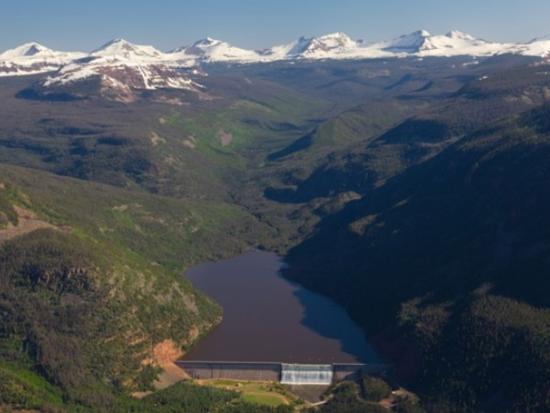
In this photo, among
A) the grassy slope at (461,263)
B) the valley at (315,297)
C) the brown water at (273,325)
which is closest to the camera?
the valley at (315,297)

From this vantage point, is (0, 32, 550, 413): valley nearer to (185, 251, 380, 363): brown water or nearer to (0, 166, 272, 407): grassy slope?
(0, 166, 272, 407): grassy slope

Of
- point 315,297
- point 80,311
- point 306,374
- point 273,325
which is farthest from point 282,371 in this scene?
point 315,297

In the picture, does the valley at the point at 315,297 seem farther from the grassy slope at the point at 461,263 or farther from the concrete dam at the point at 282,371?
the concrete dam at the point at 282,371

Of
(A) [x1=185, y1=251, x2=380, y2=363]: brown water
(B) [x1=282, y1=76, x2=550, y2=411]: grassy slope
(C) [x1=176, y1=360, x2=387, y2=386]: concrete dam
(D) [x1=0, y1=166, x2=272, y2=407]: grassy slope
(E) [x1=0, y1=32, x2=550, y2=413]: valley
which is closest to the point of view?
(E) [x1=0, y1=32, x2=550, y2=413]: valley

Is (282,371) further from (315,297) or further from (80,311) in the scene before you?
(315,297)

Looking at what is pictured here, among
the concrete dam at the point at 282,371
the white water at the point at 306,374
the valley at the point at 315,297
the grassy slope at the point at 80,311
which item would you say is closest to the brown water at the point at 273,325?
the valley at the point at 315,297

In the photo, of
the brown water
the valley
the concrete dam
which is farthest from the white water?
the valley

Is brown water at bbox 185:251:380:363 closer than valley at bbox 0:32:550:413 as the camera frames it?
No
